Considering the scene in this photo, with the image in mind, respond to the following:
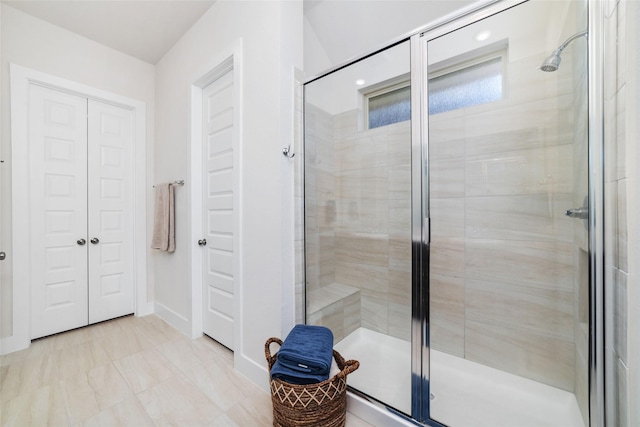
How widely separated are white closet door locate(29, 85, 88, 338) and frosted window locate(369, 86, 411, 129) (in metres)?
2.67

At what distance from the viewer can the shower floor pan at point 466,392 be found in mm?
1316

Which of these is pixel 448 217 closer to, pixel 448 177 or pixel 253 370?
pixel 448 177

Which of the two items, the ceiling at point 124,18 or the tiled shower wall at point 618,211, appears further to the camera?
the ceiling at point 124,18

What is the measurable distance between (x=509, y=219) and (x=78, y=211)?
349 cm

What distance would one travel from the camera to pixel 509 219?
155 centimetres

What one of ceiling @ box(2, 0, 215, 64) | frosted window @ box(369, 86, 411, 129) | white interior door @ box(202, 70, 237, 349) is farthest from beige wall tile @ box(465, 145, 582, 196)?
ceiling @ box(2, 0, 215, 64)

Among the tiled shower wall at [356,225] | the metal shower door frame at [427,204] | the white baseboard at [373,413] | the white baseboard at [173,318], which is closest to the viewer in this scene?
the metal shower door frame at [427,204]

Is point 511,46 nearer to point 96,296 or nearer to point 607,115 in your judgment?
point 607,115

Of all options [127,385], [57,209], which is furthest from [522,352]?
[57,209]

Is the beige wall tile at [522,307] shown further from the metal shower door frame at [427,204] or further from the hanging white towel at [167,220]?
the hanging white towel at [167,220]

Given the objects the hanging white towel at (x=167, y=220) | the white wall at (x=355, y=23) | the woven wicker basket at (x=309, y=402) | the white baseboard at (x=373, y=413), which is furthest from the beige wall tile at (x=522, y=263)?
the hanging white towel at (x=167, y=220)

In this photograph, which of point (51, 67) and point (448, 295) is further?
point (51, 67)

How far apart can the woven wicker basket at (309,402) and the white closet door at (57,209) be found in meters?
2.38

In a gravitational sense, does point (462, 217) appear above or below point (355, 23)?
below
